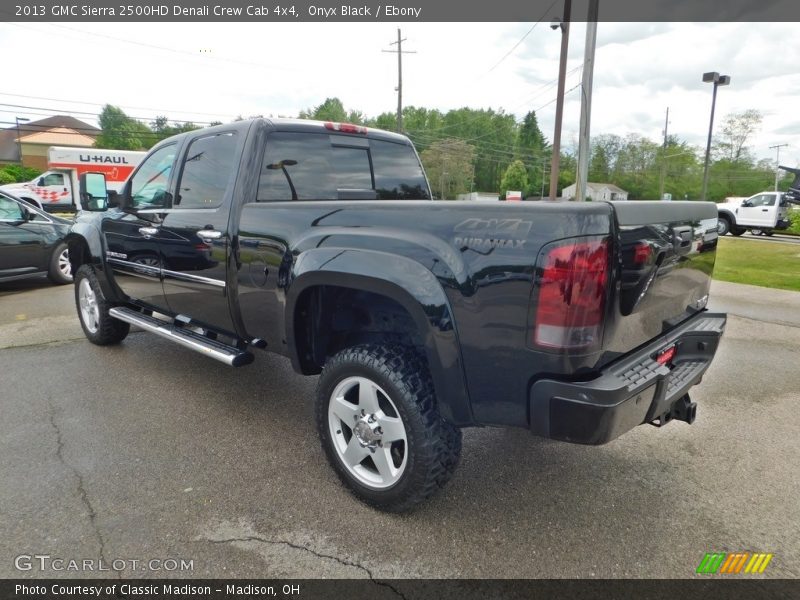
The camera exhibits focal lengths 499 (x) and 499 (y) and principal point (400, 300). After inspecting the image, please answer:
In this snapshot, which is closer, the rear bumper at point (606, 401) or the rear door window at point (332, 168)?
the rear bumper at point (606, 401)

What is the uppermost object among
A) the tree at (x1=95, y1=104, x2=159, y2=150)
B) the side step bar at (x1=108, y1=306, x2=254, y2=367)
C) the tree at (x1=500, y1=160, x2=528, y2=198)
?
the tree at (x1=95, y1=104, x2=159, y2=150)

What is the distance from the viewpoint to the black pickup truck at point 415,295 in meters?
1.91

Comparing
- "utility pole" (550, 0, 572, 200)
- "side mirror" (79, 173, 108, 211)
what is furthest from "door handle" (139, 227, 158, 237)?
"utility pole" (550, 0, 572, 200)

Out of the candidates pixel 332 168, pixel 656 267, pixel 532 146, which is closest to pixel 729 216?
pixel 332 168

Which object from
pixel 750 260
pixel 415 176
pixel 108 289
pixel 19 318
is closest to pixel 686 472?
pixel 415 176

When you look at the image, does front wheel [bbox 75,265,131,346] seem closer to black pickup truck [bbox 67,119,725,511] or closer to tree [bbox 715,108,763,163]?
black pickup truck [bbox 67,119,725,511]

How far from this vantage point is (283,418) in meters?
3.59

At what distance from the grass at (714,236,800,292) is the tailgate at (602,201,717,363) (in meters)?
7.89

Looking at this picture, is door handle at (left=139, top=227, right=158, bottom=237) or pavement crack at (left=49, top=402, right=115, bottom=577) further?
door handle at (left=139, top=227, right=158, bottom=237)

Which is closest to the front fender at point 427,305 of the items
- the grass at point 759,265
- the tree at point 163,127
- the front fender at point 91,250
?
the front fender at point 91,250

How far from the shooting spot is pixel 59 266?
8398 millimetres

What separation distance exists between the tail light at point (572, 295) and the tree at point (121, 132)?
8197 cm

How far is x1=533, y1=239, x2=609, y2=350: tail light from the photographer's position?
6.04 feet
